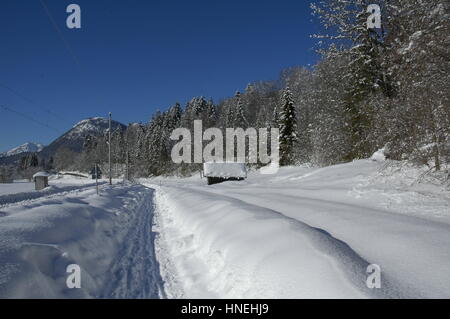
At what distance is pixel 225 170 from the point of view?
4531 centimetres

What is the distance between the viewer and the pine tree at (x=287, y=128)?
44.2m

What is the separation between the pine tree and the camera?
44.2 metres

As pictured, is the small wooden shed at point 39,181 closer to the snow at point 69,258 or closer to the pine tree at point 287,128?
the pine tree at point 287,128

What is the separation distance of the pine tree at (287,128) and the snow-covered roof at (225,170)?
7.00m

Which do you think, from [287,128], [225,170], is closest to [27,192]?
[225,170]

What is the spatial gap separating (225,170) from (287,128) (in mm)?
11461

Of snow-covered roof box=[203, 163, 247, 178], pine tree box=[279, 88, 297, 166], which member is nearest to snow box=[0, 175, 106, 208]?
snow-covered roof box=[203, 163, 247, 178]

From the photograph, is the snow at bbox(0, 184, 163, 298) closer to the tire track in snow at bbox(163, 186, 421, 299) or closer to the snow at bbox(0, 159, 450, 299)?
the snow at bbox(0, 159, 450, 299)

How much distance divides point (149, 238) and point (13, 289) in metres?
5.13

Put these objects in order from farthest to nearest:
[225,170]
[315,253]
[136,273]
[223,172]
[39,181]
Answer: [225,170], [223,172], [39,181], [136,273], [315,253]

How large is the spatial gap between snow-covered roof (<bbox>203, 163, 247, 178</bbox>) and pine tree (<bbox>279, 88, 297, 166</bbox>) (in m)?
7.00

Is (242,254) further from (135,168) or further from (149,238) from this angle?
(135,168)

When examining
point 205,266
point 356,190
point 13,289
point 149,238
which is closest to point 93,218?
point 149,238

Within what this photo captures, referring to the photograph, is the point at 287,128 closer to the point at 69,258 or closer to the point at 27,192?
the point at 27,192
